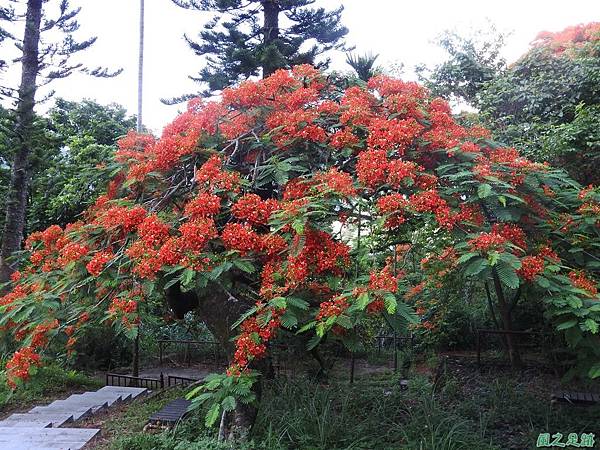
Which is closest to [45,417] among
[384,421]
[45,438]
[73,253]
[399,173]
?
[45,438]

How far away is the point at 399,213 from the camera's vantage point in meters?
3.52

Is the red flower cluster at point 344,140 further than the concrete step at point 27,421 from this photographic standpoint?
No

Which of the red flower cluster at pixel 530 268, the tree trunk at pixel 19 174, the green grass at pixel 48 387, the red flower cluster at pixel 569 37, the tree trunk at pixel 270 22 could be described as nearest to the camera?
the red flower cluster at pixel 530 268

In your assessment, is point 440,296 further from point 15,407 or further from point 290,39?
point 15,407

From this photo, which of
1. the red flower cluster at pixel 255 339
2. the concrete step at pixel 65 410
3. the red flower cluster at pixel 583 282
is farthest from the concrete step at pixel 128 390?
the red flower cluster at pixel 583 282

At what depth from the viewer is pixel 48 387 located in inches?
256

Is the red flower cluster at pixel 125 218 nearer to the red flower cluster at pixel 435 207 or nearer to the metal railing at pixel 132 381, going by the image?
the red flower cluster at pixel 435 207

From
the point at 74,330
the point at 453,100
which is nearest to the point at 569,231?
the point at 74,330

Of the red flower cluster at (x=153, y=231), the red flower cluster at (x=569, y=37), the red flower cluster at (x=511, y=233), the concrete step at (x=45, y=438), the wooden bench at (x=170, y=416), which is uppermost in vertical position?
the red flower cluster at (x=569, y=37)

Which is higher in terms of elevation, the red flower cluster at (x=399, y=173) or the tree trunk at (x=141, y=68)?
the tree trunk at (x=141, y=68)

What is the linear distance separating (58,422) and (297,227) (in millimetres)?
3477

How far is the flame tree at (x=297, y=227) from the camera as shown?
3.30 meters

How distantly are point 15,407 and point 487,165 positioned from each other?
17.9 ft

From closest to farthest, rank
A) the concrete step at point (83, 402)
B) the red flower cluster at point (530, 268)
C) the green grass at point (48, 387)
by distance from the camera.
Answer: the red flower cluster at point (530, 268) < the concrete step at point (83, 402) < the green grass at point (48, 387)
